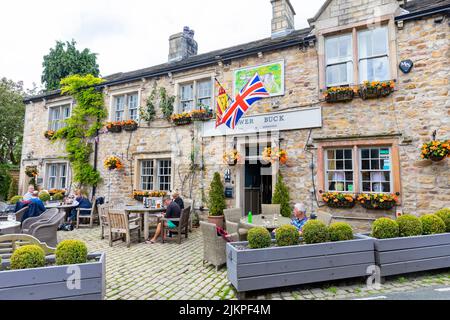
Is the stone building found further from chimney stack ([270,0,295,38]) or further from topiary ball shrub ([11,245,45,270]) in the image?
topiary ball shrub ([11,245,45,270])

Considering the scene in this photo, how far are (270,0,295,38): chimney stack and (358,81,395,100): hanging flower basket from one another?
14.1 ft

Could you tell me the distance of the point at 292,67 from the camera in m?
8.89

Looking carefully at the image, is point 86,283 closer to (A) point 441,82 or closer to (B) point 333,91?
(B) point 333,91

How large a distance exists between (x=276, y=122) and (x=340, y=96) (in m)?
2.10

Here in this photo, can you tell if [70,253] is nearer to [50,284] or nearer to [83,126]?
[50,284]

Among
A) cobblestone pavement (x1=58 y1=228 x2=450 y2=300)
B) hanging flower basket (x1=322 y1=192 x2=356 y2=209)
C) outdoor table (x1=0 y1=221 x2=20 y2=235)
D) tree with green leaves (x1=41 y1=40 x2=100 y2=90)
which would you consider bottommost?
cobblestone pavement (x1=58 y1=228 x2=450 y2=300)

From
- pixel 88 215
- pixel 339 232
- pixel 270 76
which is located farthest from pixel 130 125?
Answer: pixel 339 232

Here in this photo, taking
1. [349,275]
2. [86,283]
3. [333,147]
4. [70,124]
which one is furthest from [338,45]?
[70,124]

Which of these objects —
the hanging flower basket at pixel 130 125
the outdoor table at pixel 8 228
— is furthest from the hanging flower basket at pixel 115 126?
the outdoor table at pixel 8 228

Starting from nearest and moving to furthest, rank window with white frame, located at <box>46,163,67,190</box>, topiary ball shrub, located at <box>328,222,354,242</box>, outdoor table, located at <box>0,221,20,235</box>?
topiary ball shrub, located at <box>328,222,354,242</box> < outdoor table, located at <box>0,221,20,235</box> < window with white frame, located at <box>46,163,67,190</box>

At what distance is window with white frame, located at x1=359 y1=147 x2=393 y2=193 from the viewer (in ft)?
24.5

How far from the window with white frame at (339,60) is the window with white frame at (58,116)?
12.8 metres

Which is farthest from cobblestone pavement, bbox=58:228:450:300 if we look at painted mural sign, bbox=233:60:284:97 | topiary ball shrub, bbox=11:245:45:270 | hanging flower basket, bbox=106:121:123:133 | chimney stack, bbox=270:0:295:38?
chimney stack, bbox=270:0:295:38
